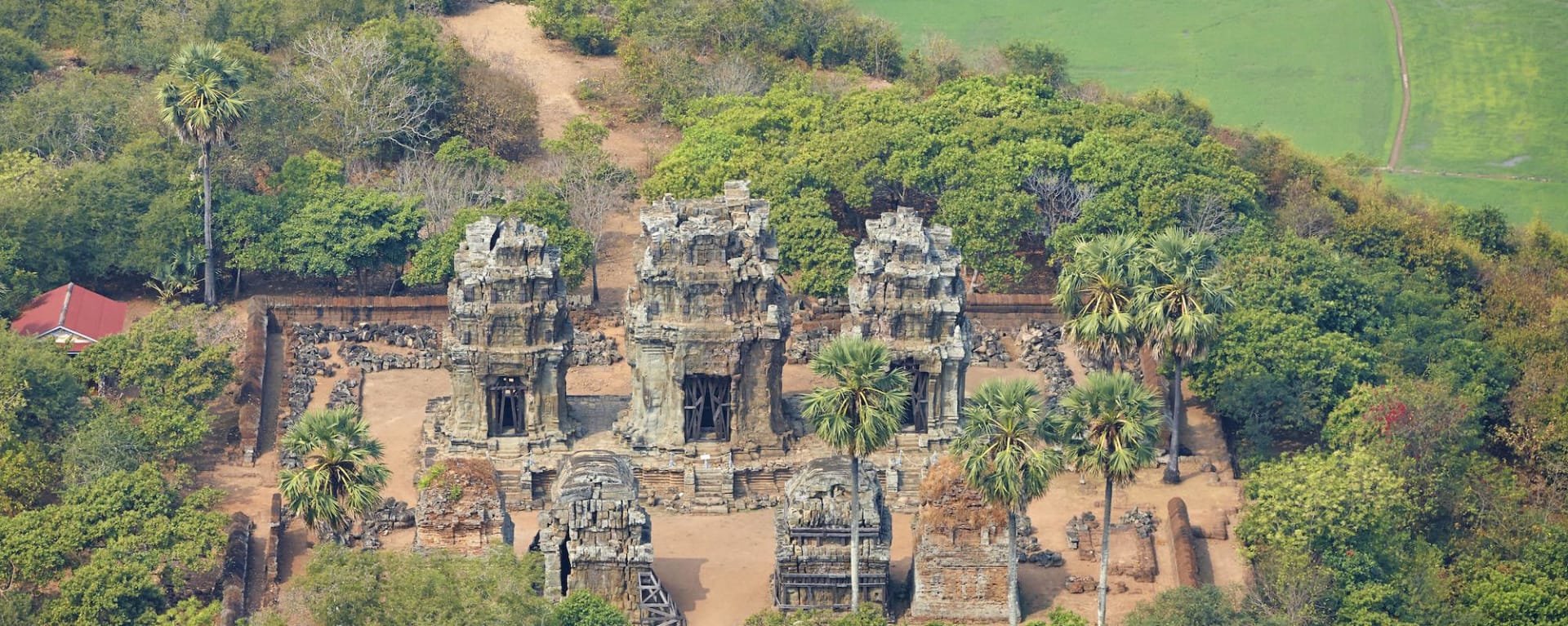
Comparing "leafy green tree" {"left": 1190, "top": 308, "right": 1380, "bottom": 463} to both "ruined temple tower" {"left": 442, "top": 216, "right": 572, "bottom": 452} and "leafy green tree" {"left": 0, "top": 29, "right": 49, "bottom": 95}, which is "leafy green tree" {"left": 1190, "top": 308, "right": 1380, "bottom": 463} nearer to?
"ruined temple tower" {"left": 442, "top": 216, "right": 572, "bottom": 452}

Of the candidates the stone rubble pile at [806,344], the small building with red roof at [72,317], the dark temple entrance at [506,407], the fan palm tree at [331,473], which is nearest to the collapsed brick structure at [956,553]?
the dark temple entrance at [506,407]

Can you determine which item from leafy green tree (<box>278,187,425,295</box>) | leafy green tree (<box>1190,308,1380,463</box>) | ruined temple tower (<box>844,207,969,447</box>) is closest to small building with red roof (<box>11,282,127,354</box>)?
leafy green tree (<box>278,187,425,295</box>)

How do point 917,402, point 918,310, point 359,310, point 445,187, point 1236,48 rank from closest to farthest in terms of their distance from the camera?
1. point 918,310
2. point 917,402
3. point 359,310
4. point 445,187
5. point 1236,48

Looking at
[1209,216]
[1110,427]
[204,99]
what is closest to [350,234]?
[204,99]

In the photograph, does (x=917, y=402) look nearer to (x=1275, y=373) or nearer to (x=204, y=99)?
(x=1275, y=373)

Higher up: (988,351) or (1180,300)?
(1180,300)

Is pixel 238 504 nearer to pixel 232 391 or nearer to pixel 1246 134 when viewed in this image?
pixel 232 391
